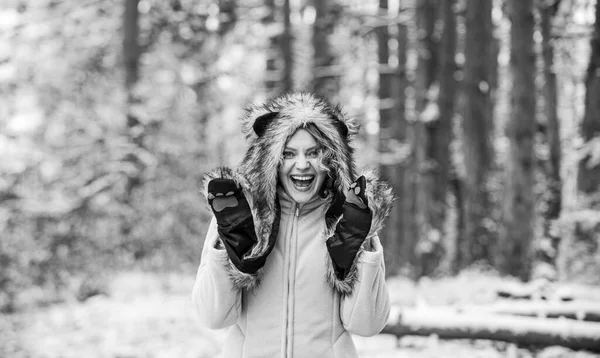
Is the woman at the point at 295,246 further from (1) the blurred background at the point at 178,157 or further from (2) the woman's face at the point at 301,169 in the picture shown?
(1) the blurred background at the point at 178,157

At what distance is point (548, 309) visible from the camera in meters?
6.13

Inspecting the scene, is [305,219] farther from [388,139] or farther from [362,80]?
[362,80]

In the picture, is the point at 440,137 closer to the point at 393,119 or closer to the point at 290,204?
the point at 393,119

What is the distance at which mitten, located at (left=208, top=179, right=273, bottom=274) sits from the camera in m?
2.68

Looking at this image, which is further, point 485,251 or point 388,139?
point 388,139

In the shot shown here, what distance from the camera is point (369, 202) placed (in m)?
2.71

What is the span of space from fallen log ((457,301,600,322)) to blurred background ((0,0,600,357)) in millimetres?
499

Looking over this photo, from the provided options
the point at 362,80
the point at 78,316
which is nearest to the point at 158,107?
the point at 78,316

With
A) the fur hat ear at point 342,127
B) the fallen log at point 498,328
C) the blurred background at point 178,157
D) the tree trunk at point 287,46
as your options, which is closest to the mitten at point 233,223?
the fur hat ear at point 342,127

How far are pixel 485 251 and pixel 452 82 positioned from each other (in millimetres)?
3784

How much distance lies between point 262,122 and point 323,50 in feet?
40.8

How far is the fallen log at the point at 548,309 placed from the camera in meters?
5.99

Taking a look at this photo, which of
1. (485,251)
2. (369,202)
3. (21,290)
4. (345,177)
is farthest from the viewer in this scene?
(485,251)

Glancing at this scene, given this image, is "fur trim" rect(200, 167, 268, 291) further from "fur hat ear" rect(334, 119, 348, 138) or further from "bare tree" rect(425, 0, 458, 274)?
"bare tree" rect(425, 0, 458, 274)
